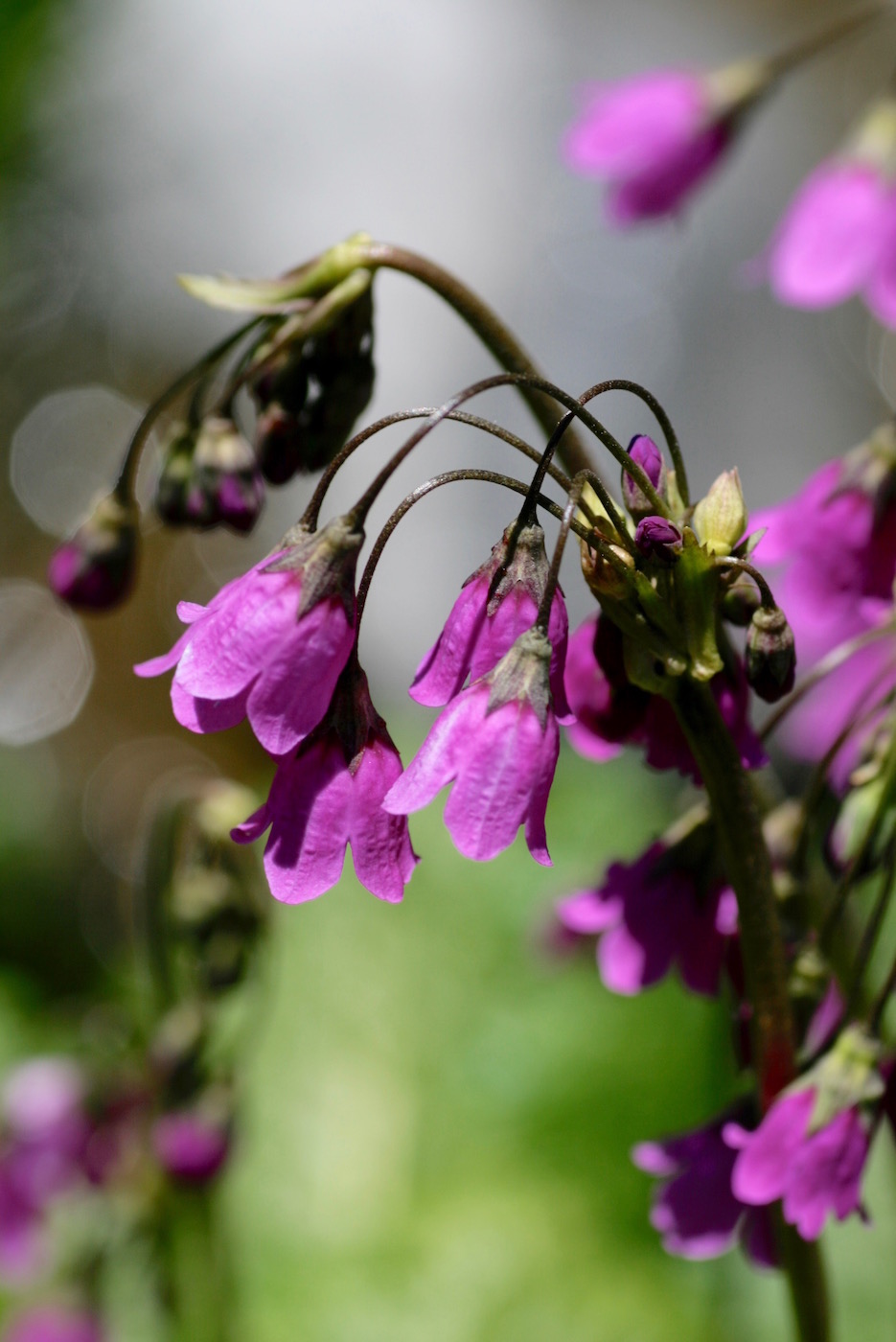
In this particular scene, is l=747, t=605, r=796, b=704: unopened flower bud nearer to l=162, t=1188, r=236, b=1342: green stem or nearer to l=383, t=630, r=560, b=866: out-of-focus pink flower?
l=383, t=630, r=560, b=866: out-of-focus pink flower

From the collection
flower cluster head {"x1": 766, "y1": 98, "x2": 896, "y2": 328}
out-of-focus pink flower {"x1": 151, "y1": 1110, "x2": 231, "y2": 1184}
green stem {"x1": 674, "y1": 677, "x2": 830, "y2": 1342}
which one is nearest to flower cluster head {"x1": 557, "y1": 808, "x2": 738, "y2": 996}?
green stem {"x1": 674, "y1": 677, "x2": 830, "y2": 1342}

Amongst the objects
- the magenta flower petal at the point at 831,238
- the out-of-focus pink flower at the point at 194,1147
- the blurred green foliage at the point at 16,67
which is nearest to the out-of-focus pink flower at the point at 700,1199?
the out-of-focus pink flower at the point at 194,1147

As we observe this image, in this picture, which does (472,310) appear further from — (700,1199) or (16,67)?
(16,67)

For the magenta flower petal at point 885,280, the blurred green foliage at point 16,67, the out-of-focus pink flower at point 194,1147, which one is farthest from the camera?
the blurred green foliage at point 16,67

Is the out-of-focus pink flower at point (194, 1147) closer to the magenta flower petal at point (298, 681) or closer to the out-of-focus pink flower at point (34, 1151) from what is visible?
the out-of-focus pink flower at point (34, 1151)

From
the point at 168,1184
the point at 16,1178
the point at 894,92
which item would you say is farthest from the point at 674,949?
the point at 16,1178
